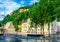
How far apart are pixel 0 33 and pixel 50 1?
19.7 m

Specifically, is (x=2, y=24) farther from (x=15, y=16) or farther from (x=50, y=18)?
(x=50, y=18)

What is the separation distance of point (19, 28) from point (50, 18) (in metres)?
15.9

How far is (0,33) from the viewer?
50219 millimetres

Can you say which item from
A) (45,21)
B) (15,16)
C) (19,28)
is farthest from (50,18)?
(19,28)

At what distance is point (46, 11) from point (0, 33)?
1863 cm

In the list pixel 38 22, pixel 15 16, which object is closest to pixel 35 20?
pixel 38 22

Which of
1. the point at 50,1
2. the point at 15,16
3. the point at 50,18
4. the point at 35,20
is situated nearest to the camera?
the point at 50,1

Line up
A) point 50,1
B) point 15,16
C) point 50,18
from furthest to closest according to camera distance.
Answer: point 15,16 < point 50,18 < point 50,1

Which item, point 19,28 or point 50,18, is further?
point 19,28

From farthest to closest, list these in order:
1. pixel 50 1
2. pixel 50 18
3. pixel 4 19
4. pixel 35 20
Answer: pixel 4 19
pixel 35 20
pixel 50 18
pixel 50 1

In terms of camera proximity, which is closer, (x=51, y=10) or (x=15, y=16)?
(x=51, y=10)

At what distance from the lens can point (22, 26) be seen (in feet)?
167

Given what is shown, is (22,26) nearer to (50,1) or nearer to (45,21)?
(45,21)

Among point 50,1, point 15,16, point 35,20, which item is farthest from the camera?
point 15,16
